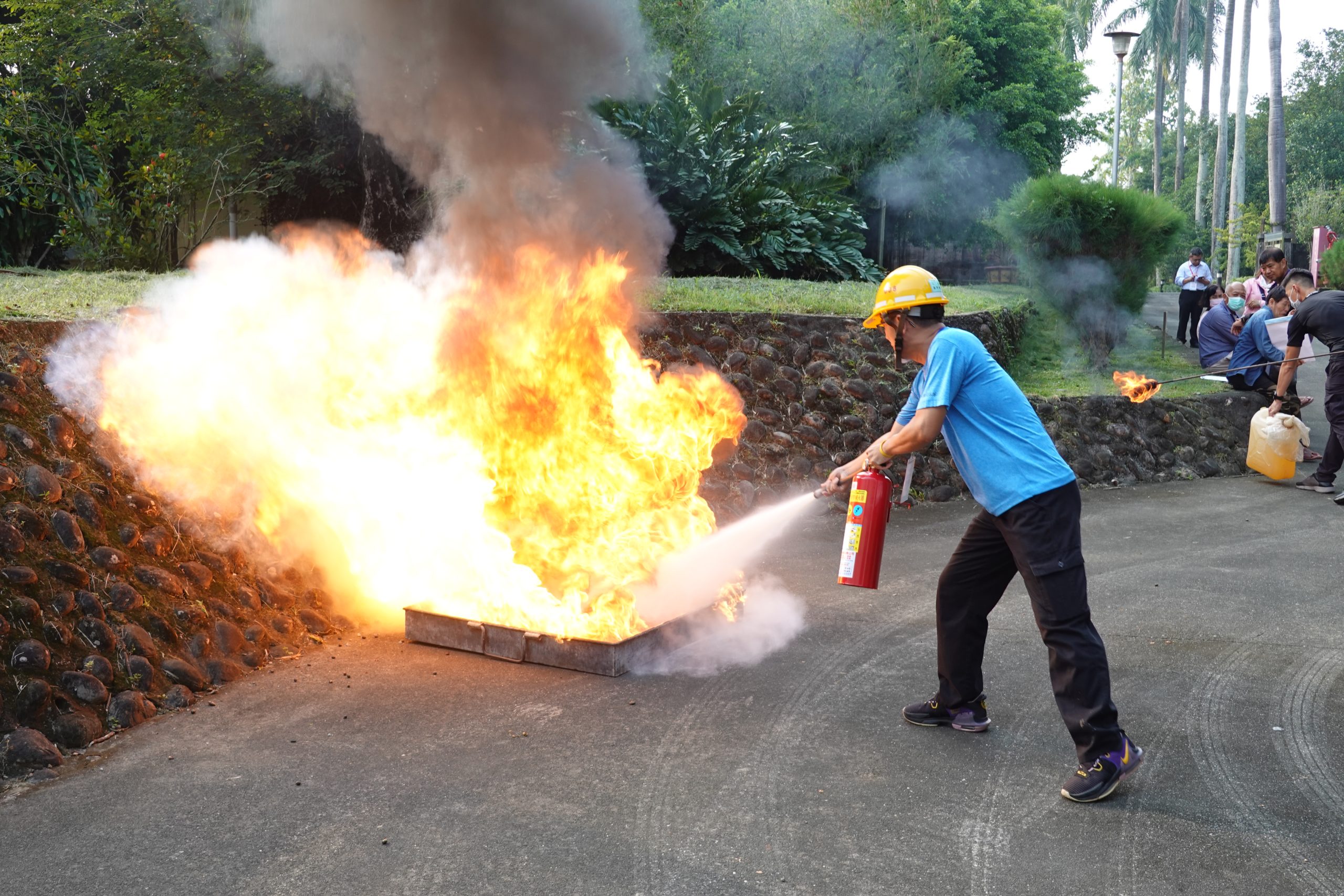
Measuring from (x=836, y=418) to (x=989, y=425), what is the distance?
6.15m

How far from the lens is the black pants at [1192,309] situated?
1698 centimetres

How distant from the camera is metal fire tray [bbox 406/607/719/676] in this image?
212 inches

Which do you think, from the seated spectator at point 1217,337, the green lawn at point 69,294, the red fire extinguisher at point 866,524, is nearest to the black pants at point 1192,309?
the seated spectator at point 1217,337

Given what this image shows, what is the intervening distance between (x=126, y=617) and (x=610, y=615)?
2343 mm

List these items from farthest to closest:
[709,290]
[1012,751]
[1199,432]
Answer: [709,290] < [1199,432] < [1012,751]

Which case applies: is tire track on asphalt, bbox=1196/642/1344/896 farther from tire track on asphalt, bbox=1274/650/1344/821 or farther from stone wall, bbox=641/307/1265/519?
stone wall, bbox=641/307/1265/519

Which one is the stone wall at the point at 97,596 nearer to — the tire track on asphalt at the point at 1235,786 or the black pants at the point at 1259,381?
the tire track on asphalt at the point at 1235,786

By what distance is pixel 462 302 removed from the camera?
648 cm

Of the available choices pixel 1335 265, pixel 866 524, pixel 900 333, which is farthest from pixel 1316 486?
pixel 1335 265

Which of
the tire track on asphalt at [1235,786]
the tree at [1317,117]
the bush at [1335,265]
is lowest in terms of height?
the tire track on asphalt at [1235,786]

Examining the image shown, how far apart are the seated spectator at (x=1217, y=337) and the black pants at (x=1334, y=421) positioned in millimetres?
3227

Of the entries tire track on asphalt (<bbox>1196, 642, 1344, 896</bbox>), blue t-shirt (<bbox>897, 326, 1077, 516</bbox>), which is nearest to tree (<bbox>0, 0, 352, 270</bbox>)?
blue t-shirt (<bbox>897, 326, 1077, 516</bbox>)

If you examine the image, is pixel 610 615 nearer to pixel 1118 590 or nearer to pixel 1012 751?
pixel 1012 751

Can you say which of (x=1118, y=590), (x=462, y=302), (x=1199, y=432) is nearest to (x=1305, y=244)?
(x=1199, y=432)
